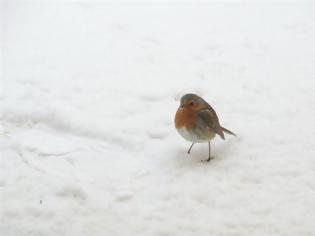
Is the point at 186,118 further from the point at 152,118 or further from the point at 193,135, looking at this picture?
the point at 152,118

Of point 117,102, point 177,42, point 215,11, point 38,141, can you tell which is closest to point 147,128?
point 117,102

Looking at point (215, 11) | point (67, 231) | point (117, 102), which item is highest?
point (215, 11)

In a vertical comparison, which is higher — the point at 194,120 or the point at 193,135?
the point at 194,120

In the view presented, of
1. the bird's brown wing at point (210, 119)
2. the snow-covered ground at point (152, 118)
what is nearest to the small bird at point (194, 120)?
the bird's brown wing at point (210, 119)

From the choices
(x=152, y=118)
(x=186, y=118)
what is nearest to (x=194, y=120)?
(x=186, y=118)

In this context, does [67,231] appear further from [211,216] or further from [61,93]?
[61,93]

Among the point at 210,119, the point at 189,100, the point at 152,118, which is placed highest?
the point at 189,100

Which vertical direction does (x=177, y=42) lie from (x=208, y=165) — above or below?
above

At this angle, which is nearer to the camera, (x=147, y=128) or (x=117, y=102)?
(x=147, y=128)
